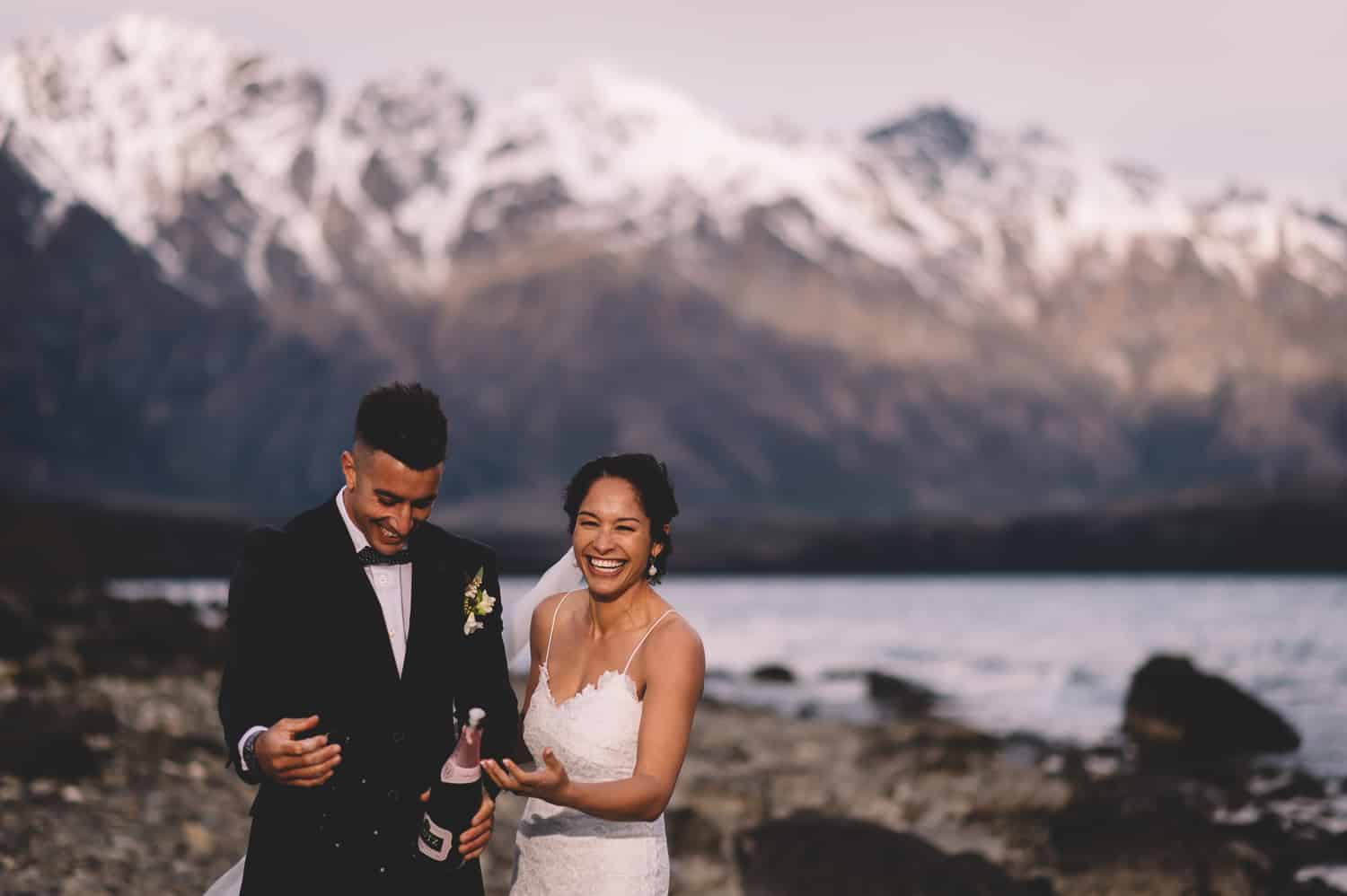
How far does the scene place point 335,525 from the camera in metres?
6.22


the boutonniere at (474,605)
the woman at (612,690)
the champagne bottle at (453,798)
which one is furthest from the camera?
the woman at (612,690)

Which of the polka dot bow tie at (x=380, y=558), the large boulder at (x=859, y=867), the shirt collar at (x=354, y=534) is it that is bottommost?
the large boulder at (x=859, y=867)

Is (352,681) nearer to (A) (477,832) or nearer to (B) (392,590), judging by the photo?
(B) (392,590)

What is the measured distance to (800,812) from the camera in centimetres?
2039

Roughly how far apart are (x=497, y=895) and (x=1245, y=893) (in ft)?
26.4

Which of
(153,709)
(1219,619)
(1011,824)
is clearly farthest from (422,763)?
(1219,619)

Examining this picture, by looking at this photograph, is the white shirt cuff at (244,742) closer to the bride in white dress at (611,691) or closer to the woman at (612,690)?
the bride in white dress at (611,691)

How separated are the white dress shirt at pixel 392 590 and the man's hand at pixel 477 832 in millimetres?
585

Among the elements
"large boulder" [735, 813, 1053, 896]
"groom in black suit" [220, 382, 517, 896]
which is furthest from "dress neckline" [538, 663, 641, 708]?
"large boulder" [735, 813, 1053, 896]

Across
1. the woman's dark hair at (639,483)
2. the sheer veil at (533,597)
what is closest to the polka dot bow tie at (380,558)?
the woman's dark hair at (639,483)

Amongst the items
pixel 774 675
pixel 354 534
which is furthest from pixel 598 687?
pixel 774 675

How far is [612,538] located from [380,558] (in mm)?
1014

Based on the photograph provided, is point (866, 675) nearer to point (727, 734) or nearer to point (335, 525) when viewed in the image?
point (727, 734)

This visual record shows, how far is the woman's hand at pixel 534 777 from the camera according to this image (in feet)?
19.0
